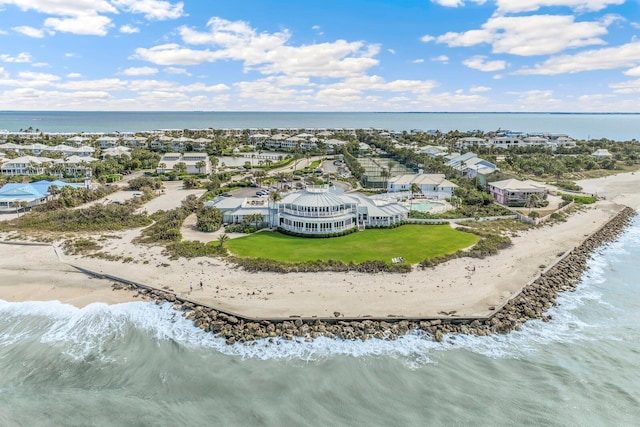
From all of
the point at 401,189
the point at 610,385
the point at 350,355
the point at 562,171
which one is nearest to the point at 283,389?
the point at 350,355

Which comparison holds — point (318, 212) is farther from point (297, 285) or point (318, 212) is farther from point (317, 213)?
point (297, 285)

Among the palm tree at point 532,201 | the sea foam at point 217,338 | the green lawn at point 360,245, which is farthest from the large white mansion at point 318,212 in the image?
the palm tree at point 532,201

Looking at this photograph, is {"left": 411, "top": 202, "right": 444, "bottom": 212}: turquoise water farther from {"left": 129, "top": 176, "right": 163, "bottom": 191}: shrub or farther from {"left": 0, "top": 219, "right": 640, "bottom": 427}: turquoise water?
{"left": 129, "top": 176, "right": 163, "bottom": 191}: shrub

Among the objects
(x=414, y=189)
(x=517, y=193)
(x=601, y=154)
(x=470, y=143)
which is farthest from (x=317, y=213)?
(x=470, y=143)

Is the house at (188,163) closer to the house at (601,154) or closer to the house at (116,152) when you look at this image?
the house at (116,152)

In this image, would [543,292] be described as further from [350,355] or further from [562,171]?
[562,171]
